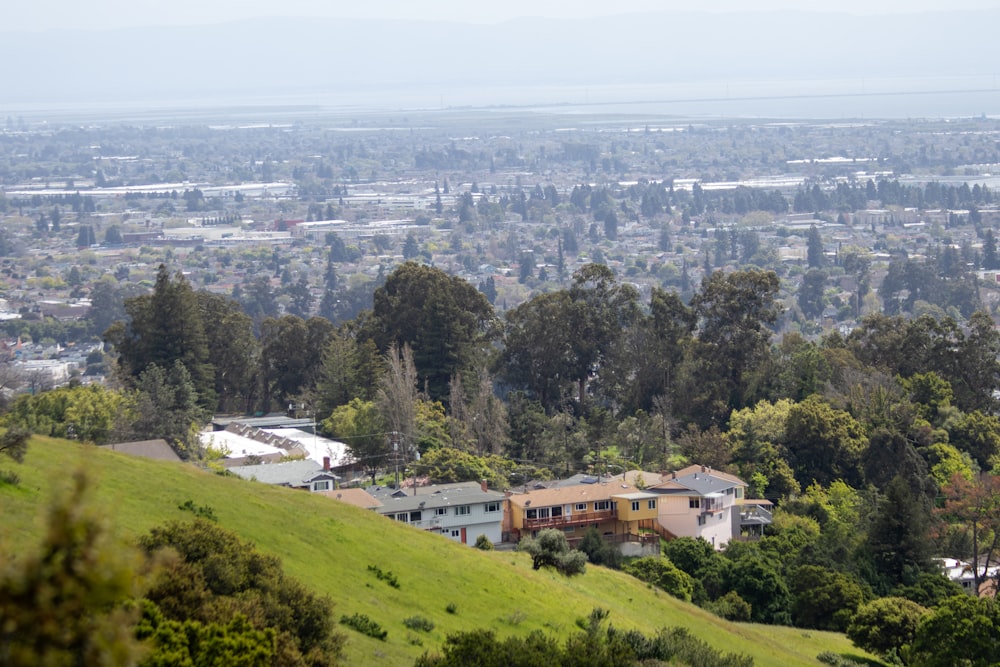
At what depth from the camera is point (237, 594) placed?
11.0 m

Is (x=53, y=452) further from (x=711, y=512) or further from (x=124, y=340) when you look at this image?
(x=124, y=340)

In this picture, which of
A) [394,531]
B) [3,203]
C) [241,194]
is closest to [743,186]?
[241,194]

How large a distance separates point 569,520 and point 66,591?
24218mm

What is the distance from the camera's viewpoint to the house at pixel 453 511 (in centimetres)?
2608

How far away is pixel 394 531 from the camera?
59.4ft

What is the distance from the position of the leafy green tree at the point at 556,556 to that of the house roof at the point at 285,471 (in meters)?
9.51

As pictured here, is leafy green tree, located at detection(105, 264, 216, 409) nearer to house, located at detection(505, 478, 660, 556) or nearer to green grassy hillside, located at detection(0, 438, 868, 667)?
house, located at detection(505, 478, 660, 556)

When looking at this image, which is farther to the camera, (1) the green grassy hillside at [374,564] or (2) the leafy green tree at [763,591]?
(2) the leafy green tree at [763,591]

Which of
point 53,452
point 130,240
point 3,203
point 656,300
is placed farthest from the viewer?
point 3,203

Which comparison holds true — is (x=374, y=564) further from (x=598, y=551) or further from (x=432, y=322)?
(x=432, y=322)

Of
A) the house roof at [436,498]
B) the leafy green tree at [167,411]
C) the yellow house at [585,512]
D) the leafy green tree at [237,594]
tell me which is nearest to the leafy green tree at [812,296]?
the leafy green tree at [167,411]

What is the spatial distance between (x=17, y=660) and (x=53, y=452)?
1163 cm

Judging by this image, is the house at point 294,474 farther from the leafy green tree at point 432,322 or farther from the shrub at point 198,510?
the shrub at point 198,510

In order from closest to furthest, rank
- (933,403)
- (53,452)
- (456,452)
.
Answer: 1. (53,452)
2. (456,452)
3. (933,403)
